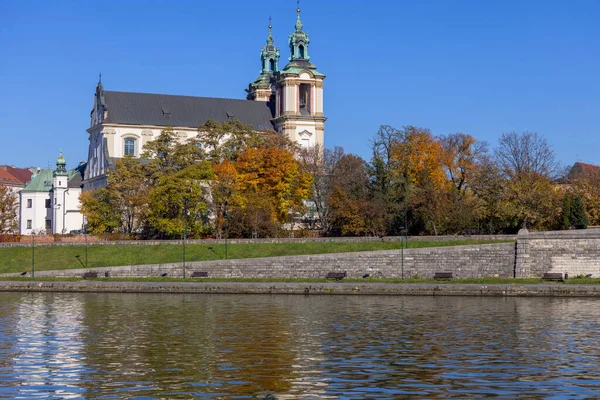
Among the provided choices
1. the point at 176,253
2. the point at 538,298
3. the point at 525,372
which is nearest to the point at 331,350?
the point at 525,372

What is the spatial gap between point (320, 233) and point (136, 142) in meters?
27.7

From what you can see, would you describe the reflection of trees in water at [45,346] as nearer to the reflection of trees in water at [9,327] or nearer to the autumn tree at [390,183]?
the reflection of trees in water at [9,327]

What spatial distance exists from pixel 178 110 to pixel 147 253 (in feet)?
119

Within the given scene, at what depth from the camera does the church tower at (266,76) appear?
108875 mm

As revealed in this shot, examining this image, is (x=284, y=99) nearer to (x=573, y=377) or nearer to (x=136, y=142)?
(x=136, y=142)

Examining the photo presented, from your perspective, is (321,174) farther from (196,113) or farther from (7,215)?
(7,215)

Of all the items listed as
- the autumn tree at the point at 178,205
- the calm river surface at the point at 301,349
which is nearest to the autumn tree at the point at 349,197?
the autumn tree at the point at 178,205

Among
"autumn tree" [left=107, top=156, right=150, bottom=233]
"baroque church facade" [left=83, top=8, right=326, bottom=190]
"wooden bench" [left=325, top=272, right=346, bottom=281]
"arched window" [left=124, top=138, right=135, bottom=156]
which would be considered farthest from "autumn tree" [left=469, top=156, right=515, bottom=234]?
"arched window" [left=124, top=138, right=135, bottom=156]

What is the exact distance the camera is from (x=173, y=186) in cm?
7100

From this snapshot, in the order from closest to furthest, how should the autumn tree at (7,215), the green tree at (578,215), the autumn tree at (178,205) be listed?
1. the green tree at (578,215)
2. the autumn tree at (178,205)
3. the autumn tree at (7,215)

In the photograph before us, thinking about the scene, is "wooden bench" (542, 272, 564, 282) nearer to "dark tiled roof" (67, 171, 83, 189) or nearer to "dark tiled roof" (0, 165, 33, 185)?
"dark tiled roof" (67, 171, 83, 189)

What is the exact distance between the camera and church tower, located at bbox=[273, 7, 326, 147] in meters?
98.2

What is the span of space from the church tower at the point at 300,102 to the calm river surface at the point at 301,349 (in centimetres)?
5653

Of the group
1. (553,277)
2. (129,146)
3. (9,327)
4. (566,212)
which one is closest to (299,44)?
(129,146)
